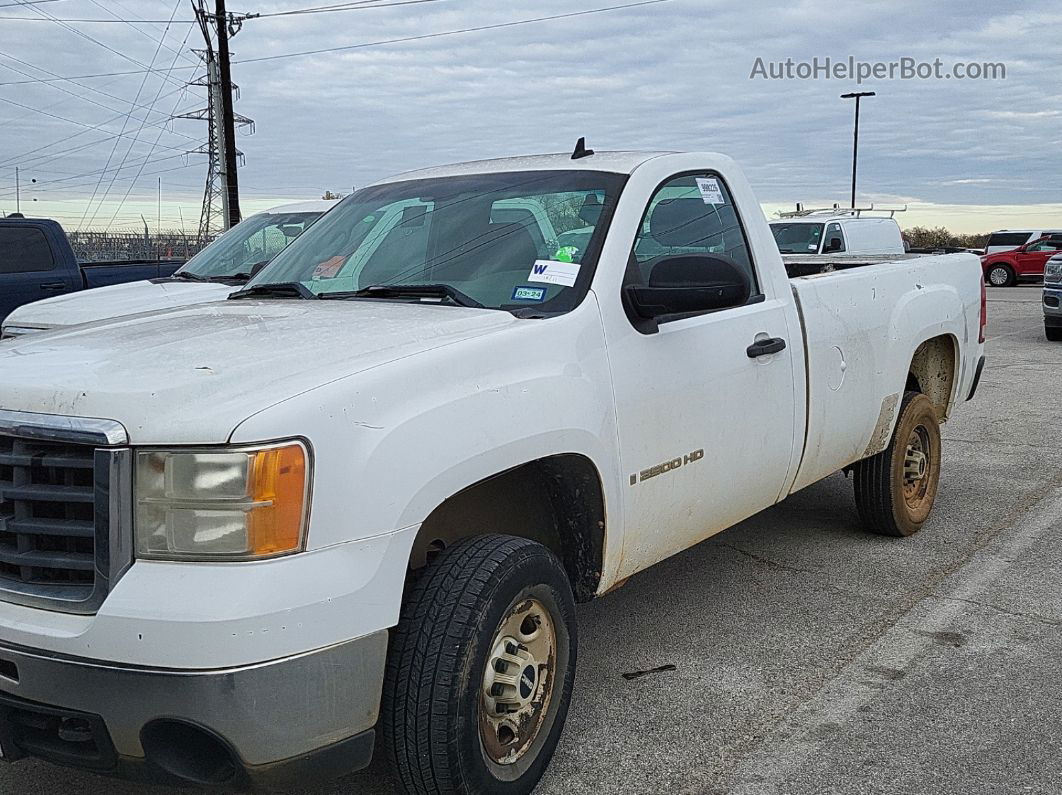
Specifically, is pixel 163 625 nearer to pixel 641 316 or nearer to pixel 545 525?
pixel 545 525

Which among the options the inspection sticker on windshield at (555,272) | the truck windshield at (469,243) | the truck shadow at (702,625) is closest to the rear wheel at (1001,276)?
the truck shadow at (702,625)

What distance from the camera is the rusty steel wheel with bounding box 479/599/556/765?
3123mm

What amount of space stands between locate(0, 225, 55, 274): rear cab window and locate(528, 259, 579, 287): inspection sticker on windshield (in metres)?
8.93

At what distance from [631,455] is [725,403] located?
2.06 ft

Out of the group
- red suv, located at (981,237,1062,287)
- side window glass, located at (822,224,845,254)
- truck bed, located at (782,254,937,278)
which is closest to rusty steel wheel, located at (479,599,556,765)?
truck bed, located at (782,254,937,278)

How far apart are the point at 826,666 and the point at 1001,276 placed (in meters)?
33.1

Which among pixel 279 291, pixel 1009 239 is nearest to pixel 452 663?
pixel 279 291

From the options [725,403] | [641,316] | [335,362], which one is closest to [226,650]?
[335,362]

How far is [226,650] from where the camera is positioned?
2.49 metres

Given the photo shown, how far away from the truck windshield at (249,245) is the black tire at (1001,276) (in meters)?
28.8

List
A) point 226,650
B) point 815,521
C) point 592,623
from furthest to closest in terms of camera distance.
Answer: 1. point 815,521
2. point 592,623
3. point 226,650

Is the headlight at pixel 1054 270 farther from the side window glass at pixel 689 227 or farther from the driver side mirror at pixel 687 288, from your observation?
the driver side mirror at pixel 687 288

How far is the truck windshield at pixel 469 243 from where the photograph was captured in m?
3.78

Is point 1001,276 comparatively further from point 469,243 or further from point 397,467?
point 397,467
